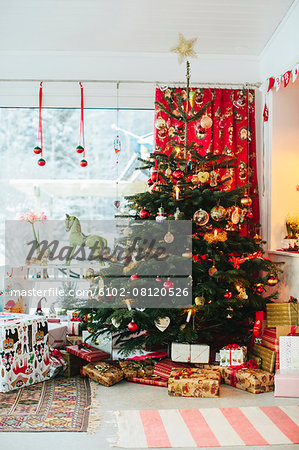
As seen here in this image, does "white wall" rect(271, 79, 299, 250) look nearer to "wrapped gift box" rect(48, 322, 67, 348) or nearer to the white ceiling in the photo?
the white ceiling

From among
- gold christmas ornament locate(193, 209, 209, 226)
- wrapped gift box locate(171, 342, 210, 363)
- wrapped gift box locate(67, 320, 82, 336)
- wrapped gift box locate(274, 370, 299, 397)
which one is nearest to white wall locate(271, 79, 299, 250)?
gold christmas ornament locate(193, 209, 209, 226)

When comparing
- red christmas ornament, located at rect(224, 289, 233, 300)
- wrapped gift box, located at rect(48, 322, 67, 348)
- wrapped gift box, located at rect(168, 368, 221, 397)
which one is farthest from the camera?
wrapped gift box, located at rect(48, 322, 67, 348)

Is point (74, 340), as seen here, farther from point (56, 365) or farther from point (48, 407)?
point (48, 407)

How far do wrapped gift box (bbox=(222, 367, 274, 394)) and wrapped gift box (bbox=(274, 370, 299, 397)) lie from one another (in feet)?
0.36

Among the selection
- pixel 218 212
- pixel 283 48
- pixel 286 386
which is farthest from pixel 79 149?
pixel 286 386

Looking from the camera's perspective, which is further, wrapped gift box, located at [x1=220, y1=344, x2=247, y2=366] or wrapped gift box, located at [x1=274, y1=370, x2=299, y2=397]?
wrapped gift box, located at [x1=220, y1=344, x2=247, y2=366]

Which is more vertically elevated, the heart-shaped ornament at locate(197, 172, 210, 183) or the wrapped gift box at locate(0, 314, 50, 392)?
the heart-shaped ornament at locate(197, 172, 210, 183)

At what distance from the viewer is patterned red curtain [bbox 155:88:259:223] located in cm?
398

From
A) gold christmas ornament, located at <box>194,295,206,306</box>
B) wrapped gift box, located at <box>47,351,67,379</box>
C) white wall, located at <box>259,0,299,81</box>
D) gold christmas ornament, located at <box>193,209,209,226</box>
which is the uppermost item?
white wall, located at <box>259,0,299,81</box>

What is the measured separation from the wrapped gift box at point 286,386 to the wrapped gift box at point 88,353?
1.21 m

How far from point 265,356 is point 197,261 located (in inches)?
31.1

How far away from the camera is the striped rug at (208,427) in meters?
2.15

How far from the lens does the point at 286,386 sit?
276 cm

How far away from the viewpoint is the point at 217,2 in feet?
10.4
